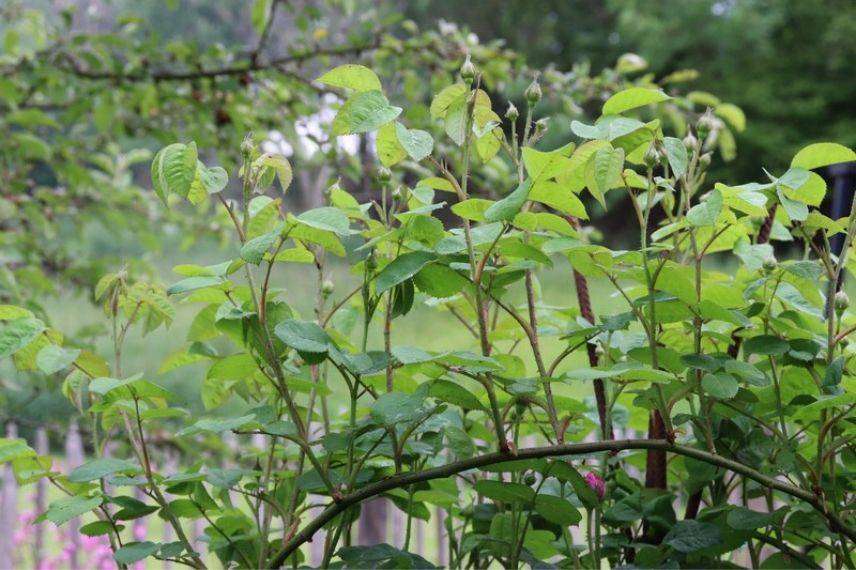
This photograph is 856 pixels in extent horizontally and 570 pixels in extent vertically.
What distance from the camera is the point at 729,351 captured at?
58 centimetres

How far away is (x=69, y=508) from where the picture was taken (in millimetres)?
510

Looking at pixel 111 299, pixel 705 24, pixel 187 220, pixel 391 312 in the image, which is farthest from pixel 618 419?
pixel 705 24

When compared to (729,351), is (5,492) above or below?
below

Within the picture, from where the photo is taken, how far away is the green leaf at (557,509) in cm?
49

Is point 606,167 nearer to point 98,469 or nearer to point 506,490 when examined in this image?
point 506,490

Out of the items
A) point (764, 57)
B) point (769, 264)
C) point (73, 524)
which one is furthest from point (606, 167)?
point (764, 57)

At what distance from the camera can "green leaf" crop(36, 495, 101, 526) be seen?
0.49 m

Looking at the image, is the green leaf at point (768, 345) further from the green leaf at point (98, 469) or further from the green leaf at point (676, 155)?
the green leaf at point (98, 469)

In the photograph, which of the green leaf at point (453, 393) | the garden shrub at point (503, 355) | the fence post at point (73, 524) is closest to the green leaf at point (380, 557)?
the garden shrub at point (503, 355)

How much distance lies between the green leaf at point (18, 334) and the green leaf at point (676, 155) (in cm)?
36

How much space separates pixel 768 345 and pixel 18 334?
431 millimetres

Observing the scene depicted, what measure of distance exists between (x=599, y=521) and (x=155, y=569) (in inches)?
128

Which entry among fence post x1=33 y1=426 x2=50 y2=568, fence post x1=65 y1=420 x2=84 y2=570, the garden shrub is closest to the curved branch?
the garden shrub

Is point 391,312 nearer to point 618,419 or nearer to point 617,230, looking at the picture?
point 618,419
